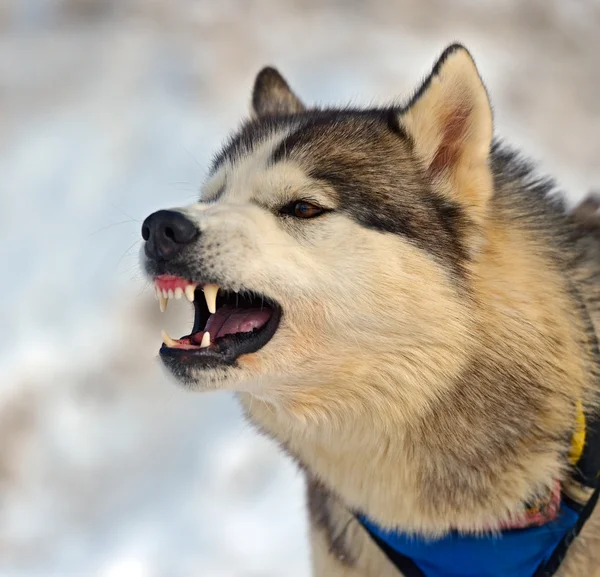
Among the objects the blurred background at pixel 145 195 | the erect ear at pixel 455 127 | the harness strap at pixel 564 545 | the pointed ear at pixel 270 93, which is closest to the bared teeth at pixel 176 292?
the blurred background at pixel 145 195

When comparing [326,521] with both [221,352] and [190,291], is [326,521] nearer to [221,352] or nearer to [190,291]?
[221,352]

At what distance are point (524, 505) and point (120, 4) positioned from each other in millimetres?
5683

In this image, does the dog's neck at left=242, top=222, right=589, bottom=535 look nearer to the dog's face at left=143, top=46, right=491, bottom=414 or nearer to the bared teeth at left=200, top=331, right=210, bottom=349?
the dog's face at left=143, top=46, right=491, bottom=414

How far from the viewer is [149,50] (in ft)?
19.2

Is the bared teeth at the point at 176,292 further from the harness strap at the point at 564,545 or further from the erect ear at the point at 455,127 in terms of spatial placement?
the harness strap at the point at 564,545

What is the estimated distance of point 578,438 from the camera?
178 centimetres

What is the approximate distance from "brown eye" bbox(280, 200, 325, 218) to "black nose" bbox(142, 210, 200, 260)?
250mm

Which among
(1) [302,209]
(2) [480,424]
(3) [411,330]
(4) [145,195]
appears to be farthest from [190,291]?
(4) [145,195]

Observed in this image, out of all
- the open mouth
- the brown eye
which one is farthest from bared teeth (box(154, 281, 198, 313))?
the brown eye

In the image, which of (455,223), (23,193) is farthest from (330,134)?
(23,193)

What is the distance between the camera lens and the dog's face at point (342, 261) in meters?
1.62

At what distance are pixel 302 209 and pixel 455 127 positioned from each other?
0.46 meters

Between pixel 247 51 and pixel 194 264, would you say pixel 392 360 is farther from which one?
pixel 247 51

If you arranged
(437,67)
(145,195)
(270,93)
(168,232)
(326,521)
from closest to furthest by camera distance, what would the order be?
(168,232) → (437,67) → (326,521) → (270,93) → (145,195)
